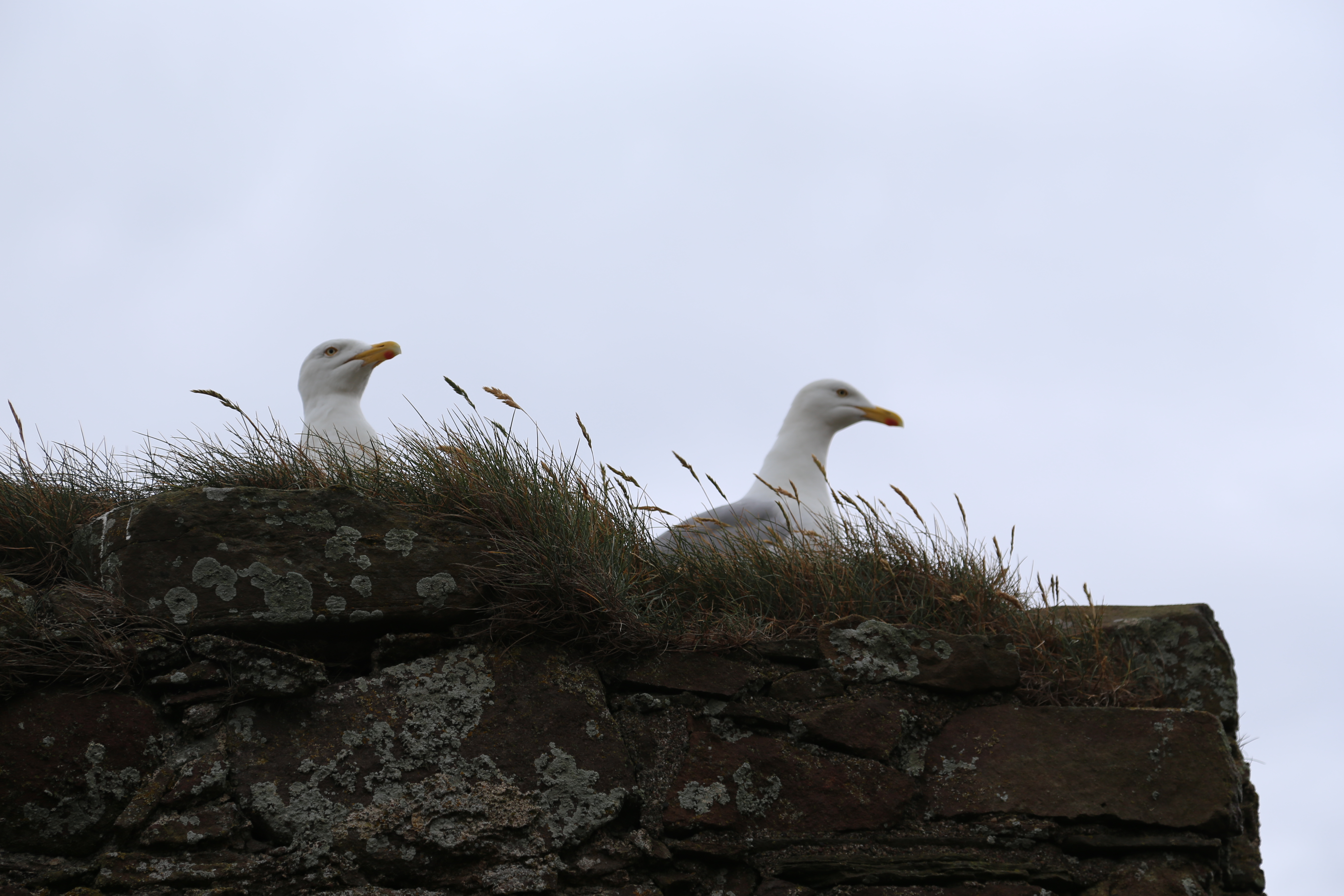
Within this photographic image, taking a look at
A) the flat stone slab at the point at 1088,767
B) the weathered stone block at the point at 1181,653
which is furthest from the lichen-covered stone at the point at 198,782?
the weathered stone block at the point at 1181,653

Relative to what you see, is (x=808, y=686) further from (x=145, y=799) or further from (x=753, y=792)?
(x=145, y=799)

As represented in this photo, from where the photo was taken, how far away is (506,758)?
9.95 feet

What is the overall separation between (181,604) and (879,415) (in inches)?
180

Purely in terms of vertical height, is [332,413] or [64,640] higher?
[332,413]

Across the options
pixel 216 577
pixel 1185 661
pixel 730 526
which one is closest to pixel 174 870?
pixel 216 577

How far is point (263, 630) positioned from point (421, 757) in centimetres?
57

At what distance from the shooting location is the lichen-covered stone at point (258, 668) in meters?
2.92

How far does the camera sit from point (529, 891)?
2.82m

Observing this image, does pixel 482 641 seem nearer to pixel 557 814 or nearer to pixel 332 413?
pixel 557 814

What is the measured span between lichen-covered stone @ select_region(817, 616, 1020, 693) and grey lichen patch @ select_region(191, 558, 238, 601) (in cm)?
176

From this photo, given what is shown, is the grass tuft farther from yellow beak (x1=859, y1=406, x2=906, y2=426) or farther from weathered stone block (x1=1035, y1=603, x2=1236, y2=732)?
yellow beak (x1=859, y1=406, x2=906, y2=426)

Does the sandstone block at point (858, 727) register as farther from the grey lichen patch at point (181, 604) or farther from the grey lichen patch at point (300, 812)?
the grey lichen patch at point (181, 604)

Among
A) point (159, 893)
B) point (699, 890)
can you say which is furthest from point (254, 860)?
point (699, 890)

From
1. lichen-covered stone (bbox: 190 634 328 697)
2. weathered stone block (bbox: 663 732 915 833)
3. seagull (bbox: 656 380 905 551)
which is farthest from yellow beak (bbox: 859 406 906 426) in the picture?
lichen-covered stone (bbox: 190 634 328 697)
